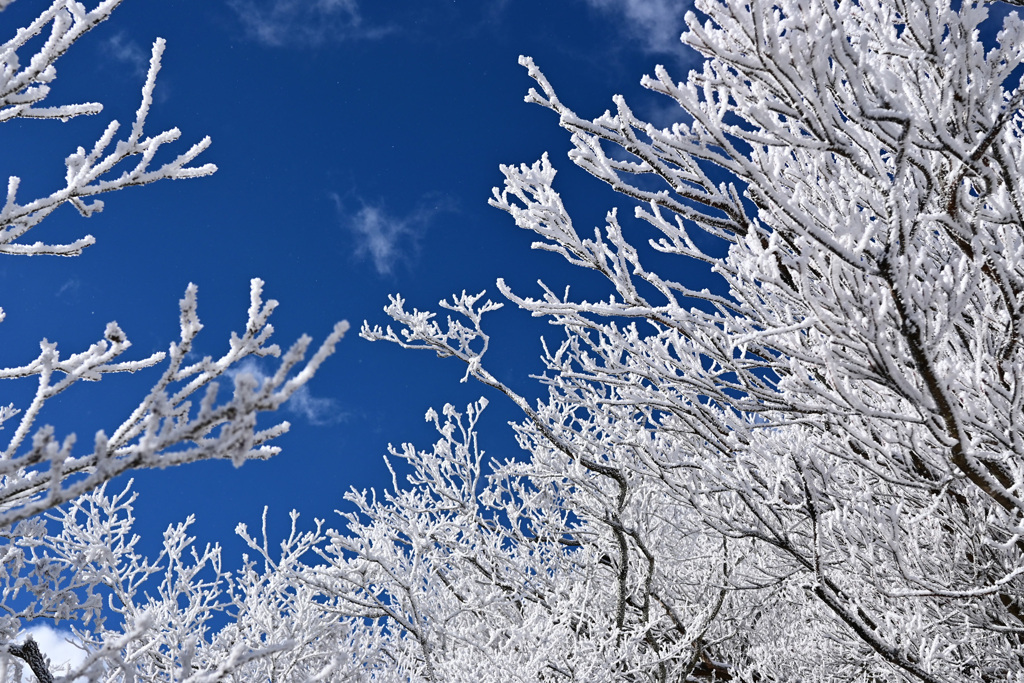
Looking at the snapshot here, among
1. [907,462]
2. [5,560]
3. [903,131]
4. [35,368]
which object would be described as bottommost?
[5,560]

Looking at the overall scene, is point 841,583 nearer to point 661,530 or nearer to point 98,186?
point 661,530

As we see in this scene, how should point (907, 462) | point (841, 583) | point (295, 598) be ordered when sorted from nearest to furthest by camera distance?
point (907, 462)
point (841, 583)
point (295, 598)

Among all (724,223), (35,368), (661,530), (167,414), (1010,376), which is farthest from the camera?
(661,530)

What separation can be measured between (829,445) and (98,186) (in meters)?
3.98

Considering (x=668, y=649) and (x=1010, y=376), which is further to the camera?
(x=668, y=649)

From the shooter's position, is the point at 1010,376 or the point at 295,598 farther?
the point at 295,598

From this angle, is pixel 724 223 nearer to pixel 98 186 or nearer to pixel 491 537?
pixel 98 186

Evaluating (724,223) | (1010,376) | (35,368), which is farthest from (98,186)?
(1010,376)

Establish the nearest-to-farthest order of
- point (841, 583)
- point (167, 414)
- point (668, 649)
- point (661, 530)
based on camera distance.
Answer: point (167, 414)
point (841, 583)
point (668, 649)
point (661, 530)

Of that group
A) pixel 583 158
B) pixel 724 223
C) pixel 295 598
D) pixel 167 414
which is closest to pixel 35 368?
pixel 167 414

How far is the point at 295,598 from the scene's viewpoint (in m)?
6.96

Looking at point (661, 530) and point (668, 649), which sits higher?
point (661, 530)

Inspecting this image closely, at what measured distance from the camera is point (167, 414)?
4.72 ft

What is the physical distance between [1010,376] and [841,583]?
311 centimetres
